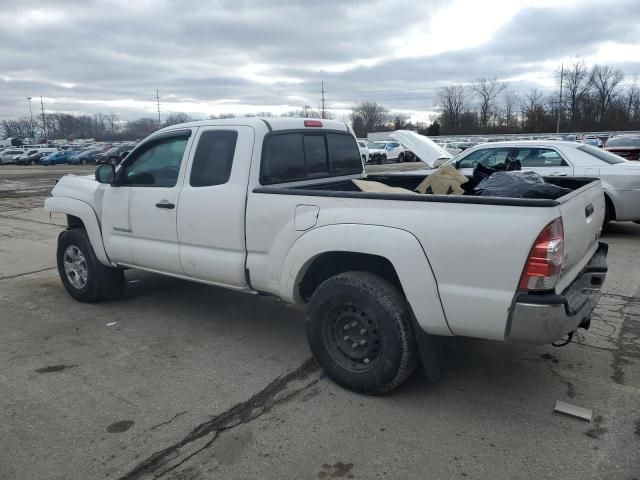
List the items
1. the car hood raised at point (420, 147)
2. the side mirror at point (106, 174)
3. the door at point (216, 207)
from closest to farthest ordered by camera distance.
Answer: the door at point (216, 207)
the side mirror at point (106, 174)
the car hood raised at point (420, 147)

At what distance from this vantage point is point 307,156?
491 cm

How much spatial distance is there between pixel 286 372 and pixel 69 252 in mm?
3252

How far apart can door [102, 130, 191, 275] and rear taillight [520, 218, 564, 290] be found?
3.00 metres

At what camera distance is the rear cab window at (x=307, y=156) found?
176 inches

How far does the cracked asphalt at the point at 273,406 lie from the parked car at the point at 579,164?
156 inches

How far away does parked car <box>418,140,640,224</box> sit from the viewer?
340 inches

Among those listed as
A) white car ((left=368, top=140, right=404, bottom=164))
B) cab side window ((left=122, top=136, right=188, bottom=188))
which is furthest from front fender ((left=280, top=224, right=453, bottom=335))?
white car ((left=368, top=140, right=404, bottom=164))

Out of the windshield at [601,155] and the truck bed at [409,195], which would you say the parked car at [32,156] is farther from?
the truck bed at [409,195]

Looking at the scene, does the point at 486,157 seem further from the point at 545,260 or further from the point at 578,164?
the point at 545,260

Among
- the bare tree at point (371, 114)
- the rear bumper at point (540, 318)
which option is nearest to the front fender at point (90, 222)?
the rear bumper at point (540, 318)

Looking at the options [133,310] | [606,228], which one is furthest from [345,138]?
[606,228]

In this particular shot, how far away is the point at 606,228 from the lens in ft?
31.9

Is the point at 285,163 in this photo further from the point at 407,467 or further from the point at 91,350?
the point at 407,467

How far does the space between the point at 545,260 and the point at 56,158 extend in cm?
5386
